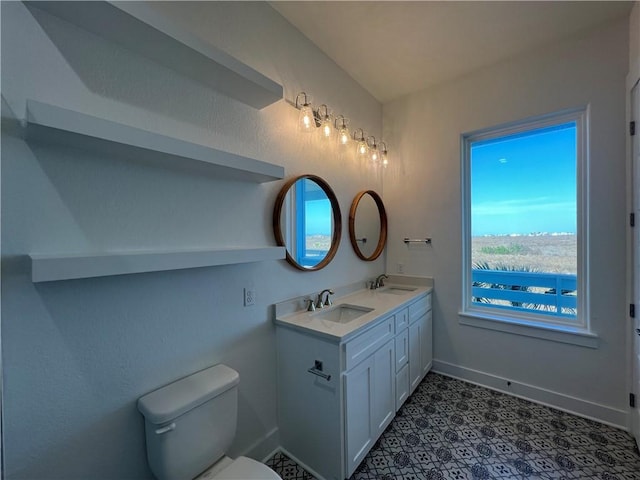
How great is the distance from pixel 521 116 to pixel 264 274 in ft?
8.06

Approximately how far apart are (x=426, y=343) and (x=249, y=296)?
1.82 m

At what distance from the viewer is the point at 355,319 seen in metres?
1.75

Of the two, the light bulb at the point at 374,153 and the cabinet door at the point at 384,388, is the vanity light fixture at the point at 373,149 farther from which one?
the cabinet door at the point at 384,388

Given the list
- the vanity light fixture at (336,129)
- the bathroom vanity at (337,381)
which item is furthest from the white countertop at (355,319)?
the vanity light fixture at (336,129)

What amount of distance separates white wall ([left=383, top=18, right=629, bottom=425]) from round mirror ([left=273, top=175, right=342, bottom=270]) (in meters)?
1.01

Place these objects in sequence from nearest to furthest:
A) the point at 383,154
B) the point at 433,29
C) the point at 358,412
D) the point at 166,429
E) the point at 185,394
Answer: the point at 166,429 < the point at 185,394 < the point at 358,412 < the point at 433,29 < the point at 383,154

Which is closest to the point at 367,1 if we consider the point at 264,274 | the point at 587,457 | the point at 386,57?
the point at 386,57

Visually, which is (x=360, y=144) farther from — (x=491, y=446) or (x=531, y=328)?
(x=491, y=446)

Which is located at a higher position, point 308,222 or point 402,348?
point 308,222

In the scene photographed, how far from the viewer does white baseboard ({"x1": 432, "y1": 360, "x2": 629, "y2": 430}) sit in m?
1.92

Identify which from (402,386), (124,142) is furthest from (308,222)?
(402,386)

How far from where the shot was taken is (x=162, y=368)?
1241mm

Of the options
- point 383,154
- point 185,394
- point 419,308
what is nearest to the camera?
point 185,394

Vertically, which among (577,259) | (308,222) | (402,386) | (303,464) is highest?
(308,222)
